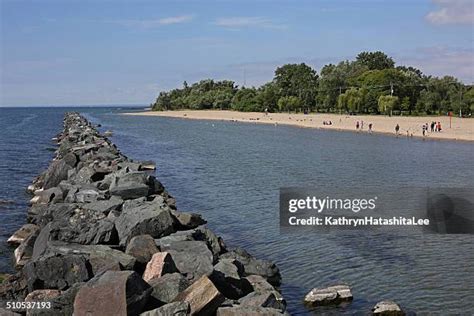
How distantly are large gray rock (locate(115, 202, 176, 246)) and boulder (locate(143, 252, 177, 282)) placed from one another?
2.45 metres

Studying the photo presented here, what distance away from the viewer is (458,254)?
15836 mm

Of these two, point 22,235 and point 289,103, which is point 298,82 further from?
point 22,235

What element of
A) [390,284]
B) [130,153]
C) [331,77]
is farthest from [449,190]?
[331,77]

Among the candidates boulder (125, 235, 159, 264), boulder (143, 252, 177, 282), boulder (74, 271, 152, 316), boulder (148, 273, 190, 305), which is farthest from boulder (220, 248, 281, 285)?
→ boulder (74, 271, 152, 316)

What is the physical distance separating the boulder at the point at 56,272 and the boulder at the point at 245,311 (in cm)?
302

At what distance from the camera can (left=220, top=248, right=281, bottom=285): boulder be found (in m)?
13.3

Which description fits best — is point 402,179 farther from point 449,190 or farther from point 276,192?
point 276,192

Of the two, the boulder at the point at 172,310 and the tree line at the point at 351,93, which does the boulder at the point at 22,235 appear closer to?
the boulder at the point at 172,310

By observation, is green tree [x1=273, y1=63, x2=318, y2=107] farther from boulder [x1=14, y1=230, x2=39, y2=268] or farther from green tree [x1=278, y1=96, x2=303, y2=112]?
boulder [x1=14, y1=230, x2=39, y2=268]

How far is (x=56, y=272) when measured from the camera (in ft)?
35.9

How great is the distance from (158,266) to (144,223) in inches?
131

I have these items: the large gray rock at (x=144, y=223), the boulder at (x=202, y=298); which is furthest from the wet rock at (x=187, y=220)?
the boulder at (x=202, y=298)

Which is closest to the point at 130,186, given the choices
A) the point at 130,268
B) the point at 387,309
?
the point at 130,268

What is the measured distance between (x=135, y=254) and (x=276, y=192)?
14.8 metres
